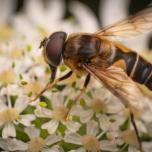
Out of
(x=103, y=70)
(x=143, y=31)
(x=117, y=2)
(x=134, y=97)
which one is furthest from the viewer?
(x=117, y=2)

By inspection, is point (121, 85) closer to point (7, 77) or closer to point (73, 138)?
point (73, 138)

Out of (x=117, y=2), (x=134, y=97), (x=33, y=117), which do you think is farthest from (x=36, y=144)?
(x=117, y=2)

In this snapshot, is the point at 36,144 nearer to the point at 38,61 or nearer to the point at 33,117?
the point at 33,117

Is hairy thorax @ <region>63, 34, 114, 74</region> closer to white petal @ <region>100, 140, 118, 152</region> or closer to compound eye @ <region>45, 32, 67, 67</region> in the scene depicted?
compound eye @ <region>45, 32, 67, 67</region>

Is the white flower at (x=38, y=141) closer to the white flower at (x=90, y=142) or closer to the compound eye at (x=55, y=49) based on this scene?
the white flower at (x=90, y=142)

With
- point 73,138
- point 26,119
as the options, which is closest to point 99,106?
point 73,138

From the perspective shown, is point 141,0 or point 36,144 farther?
point 141,0

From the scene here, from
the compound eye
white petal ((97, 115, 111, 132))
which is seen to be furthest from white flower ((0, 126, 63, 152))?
the compound eye
